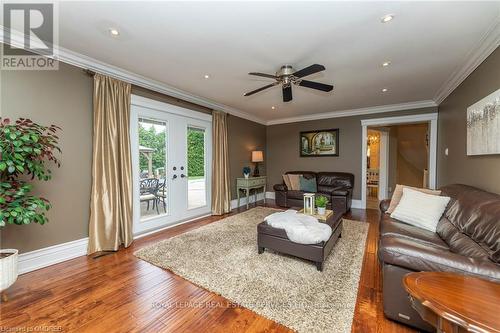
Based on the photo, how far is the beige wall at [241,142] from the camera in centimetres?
552

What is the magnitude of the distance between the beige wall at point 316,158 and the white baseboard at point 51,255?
5171 millimetres

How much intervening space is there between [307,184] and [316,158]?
0.99m

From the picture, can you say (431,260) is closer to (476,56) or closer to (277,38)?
(277,38)

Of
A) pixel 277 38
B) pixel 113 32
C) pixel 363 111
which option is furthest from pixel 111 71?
pixel 363 111

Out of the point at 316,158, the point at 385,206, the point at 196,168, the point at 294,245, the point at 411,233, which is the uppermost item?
the point at 316,158

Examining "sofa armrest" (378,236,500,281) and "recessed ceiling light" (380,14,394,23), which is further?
"recessed ceiling light" (380,14,394,23)

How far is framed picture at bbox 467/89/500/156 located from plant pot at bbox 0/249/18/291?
4.75 m

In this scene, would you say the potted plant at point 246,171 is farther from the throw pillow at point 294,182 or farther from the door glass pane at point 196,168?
the door glass pane at point 196,168

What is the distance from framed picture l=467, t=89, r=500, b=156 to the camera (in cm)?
215

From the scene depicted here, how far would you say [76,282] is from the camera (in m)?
2.21

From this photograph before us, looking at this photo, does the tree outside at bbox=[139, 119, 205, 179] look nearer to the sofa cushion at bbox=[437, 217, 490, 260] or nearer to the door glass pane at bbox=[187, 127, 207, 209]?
the door glass pane at bbox=[187, 127, 207, 209]

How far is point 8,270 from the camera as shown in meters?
1.84

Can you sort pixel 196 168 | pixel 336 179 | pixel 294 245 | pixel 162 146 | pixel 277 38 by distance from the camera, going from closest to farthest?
1. pixel 277 38
2. pixel 294 245
3. pixel 162 146
4. pixel 196 168
5. pixel 336 179

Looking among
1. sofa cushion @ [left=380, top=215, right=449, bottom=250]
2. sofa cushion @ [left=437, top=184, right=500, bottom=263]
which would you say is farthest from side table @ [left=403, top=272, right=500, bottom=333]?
sofa cushion @ [left=380, top=215, right=449, bottom=250]
